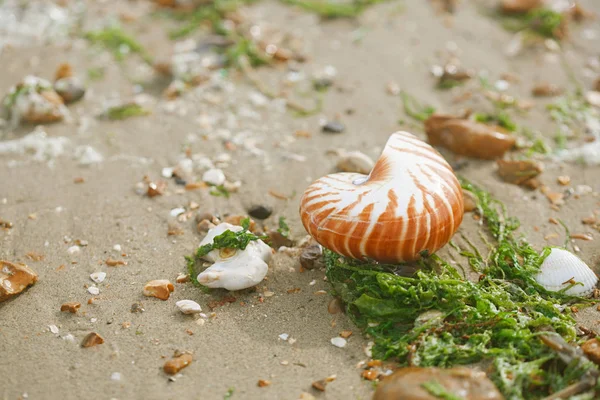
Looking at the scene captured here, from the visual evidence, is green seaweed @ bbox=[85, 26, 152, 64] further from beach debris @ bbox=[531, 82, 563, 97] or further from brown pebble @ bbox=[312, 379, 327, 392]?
brown pebble @ bbox=[312, 379, 327, 392]

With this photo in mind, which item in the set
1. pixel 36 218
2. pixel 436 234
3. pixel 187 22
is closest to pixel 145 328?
pixel 36 218

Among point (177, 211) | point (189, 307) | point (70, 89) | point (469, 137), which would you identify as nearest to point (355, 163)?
point (469, 137)

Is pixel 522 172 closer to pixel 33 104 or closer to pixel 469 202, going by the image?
pixel 469 202

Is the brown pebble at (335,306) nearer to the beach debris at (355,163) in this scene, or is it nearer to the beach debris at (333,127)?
the beach debris at (355,163)

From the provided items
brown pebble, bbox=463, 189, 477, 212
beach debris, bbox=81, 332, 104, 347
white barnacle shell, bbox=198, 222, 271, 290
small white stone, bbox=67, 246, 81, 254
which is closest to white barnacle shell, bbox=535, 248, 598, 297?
brown pebble, bbox=463, 189, 477, 212

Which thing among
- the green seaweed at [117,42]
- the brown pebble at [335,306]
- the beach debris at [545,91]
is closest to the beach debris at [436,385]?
the brown pebble at [335,306]

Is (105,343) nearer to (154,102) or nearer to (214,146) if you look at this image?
(214,146)
